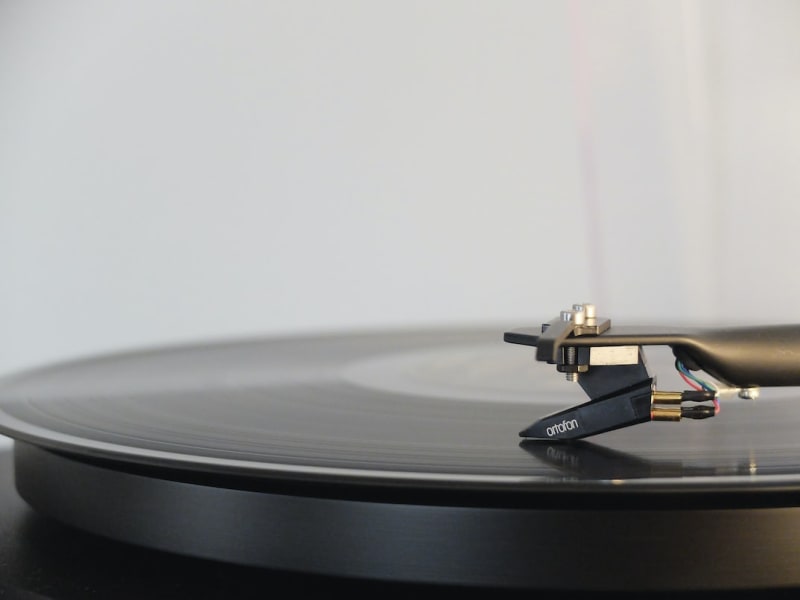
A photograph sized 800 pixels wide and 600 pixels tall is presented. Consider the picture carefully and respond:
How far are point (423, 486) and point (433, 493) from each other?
23 millimetres

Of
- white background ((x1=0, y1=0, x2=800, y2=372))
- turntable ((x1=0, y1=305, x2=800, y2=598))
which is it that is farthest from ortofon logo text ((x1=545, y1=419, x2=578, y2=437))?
white background ((x1=0, y1=0, x2=800, y2=372))

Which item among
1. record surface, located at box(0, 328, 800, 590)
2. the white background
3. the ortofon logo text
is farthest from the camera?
the white background

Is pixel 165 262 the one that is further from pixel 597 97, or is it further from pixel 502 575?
pixel 502 575

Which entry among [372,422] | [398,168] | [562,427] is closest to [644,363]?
[562,427]

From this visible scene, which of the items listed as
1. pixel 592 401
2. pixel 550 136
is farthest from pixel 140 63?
pixel 592 401

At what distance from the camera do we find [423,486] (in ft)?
1.75

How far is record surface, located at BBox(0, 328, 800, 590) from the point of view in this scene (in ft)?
1.73

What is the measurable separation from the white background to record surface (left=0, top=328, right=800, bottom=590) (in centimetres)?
115

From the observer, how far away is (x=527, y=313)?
235 centimetres

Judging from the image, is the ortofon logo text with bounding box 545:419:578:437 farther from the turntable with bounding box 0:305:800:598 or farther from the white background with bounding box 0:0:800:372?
the white background with bounding box 0:0:800:372

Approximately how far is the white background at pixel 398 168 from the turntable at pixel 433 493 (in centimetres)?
121

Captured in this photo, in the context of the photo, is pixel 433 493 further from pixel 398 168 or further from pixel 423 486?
pixel 398 168

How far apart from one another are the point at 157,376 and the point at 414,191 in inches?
50.0

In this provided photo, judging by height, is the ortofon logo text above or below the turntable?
above
